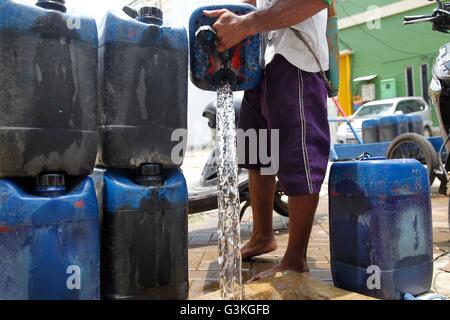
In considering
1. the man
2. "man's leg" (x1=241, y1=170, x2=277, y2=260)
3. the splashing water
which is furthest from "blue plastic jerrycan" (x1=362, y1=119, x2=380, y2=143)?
the splashing water

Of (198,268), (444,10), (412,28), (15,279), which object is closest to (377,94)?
(412,28)

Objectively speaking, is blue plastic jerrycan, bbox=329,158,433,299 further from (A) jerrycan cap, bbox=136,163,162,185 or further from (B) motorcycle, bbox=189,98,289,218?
(B) motorcycle, bbox=189,98,289,218

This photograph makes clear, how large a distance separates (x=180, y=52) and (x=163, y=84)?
0.46 ft

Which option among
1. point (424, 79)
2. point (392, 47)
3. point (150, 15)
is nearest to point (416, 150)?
point (150, 15)

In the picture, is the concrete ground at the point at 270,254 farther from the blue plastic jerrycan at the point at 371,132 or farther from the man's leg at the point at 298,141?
the blue plastic jerrycan at the point at 371,132

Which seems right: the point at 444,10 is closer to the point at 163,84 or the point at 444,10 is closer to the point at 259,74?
the point at 259,74

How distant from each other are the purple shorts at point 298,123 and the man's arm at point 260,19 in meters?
0.25

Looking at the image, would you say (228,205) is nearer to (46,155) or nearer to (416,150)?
(46,155)

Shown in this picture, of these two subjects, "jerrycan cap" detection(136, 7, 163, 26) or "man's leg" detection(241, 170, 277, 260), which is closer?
"jerrycan cap" detection(136, 7, 163, 26)

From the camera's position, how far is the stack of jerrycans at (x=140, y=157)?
1454 millimetres

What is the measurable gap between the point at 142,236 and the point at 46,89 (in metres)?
0.57

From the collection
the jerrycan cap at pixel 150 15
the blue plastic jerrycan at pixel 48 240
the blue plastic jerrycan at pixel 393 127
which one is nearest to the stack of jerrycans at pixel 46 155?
the blue plastic jerrycan at pixel 48 240

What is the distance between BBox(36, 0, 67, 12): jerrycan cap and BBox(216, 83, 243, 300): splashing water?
67 cm

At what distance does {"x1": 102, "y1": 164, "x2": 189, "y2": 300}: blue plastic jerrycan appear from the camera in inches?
57.1
